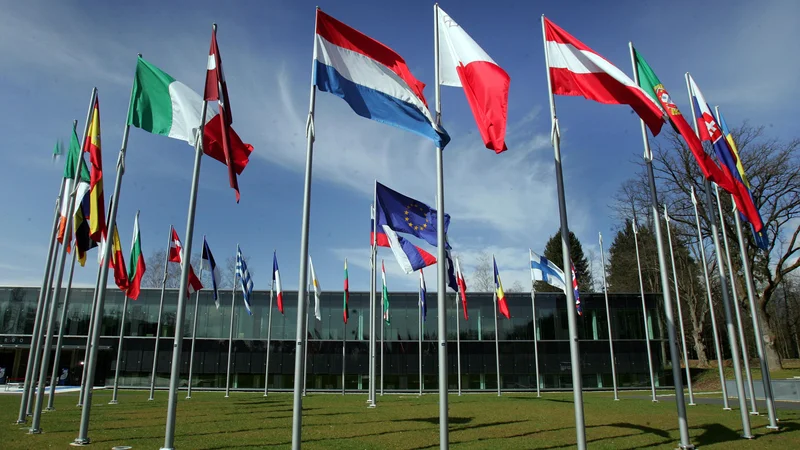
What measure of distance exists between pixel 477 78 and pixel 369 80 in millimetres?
A: 2266

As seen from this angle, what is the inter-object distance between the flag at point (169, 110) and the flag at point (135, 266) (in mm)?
10735

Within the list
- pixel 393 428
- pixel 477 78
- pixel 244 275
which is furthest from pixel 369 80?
pixel 244 275

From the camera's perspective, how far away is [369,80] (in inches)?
445

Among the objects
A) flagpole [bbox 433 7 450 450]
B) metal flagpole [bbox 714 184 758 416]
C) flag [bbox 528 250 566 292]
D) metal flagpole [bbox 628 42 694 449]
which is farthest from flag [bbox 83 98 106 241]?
flag [bbox 528 250 566 292]

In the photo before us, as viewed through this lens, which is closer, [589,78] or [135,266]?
[589,78]

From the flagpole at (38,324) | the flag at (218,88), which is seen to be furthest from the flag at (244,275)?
the flag at (218,88)

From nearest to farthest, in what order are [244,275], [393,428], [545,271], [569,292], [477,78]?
[569,292]
[477,78]
[393,428]
[545,271]
[244,275]

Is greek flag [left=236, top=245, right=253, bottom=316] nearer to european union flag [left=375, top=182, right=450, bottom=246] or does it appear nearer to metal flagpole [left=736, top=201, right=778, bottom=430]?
european union flag [left=375, top=182, right=450, bottom=246]

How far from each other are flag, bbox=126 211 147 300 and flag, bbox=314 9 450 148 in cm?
1575

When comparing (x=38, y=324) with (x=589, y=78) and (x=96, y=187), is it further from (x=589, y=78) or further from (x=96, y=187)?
(x=589, y=78)

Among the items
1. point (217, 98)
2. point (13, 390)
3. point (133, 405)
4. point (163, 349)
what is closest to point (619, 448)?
point (217, 98)

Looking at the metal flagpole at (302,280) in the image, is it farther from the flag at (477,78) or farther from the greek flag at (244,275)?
the greek flag at (244,275)

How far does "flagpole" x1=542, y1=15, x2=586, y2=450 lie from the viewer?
9.97 metres

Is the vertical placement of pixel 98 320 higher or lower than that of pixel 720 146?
lower
